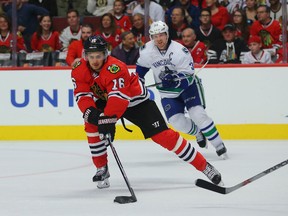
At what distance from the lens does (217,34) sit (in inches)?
320

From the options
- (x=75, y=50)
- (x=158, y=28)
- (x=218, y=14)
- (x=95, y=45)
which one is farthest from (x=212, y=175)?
(x=75, y=50)

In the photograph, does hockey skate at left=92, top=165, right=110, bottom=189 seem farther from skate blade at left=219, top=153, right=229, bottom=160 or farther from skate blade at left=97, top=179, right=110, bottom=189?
skate blade at left=219, top=153, right=229, bottom=160

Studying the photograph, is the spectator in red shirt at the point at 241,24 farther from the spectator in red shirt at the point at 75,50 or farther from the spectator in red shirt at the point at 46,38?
the spectator in red shirt at the point at 46,38

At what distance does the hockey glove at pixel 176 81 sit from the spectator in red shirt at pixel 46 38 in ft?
7.33

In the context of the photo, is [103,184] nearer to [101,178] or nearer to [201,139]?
[101,178]

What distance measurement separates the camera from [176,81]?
21.2 feet

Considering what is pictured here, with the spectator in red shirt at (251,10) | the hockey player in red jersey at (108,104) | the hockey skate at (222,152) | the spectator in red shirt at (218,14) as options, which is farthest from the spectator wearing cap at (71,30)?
the hockey player in red jersey at (108,104)

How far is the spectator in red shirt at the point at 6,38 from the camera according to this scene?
327 inches

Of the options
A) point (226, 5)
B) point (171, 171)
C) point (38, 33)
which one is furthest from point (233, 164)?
point (38, 33)

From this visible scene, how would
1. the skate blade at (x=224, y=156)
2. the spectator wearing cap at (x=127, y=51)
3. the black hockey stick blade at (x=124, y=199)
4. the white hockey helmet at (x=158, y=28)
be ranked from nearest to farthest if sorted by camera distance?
1. the black hockey stick blade at (x=124, y=199)
2. the white hockey helmet at (x=158, y=28)
3. the skate blade at (x=224, y=156)
4. the spectator wearing cap at (x=127, y=51)

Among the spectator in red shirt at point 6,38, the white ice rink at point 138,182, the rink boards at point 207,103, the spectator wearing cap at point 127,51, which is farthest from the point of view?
the spectator in red shirt at point 6,38

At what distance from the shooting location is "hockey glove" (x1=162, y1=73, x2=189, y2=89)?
6453 millimetres

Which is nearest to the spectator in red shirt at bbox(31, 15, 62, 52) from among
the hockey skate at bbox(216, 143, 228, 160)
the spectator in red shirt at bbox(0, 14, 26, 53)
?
the spectator in red shirt at bbox(0, 14, 26, 53)

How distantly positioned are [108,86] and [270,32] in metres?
3.72
